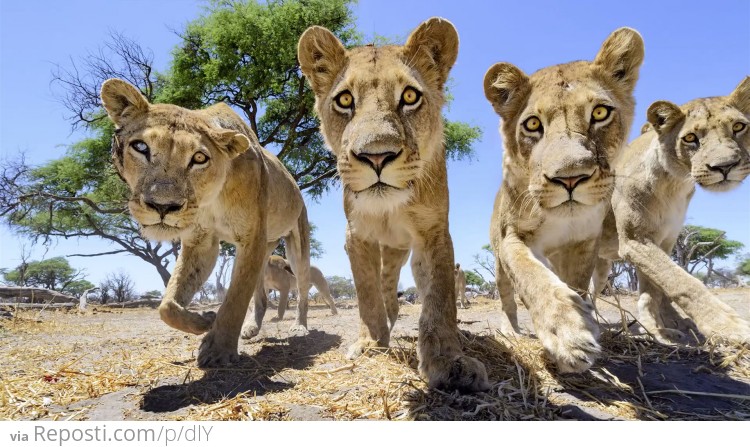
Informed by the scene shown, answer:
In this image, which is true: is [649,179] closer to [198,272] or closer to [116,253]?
[198,272]

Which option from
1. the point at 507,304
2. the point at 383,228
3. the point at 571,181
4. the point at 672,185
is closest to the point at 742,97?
the point at 672,185

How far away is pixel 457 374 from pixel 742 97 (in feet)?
12.4

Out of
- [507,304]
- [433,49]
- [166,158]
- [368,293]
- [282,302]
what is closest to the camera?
[166,158]

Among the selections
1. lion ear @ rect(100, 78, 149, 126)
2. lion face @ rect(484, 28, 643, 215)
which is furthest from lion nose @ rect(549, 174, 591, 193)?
lion ear @ rect(100, 78, 149, 126)

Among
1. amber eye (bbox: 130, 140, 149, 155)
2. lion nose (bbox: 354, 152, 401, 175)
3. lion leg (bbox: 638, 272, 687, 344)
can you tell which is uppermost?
amber eye (bbox: 130, 140, 149, 155)

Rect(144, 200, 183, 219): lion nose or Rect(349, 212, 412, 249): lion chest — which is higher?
Rect(144, 200, 183, 219): lion nose

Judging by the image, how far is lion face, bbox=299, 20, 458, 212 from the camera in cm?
256

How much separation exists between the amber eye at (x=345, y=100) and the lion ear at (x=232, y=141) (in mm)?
970

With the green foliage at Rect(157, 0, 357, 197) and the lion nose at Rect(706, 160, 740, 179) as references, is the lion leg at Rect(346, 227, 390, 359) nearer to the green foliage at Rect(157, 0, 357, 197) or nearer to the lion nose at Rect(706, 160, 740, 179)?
the lion nose at Rect(706, 160, 740, 179)

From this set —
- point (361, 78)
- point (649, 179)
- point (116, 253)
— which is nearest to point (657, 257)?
point (649, 179)

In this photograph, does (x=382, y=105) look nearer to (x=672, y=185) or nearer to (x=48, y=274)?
(x=672, y=185)

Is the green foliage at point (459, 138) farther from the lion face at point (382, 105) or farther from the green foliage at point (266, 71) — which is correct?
the lion face at point (382, 105)

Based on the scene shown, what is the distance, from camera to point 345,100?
3.15 meters
